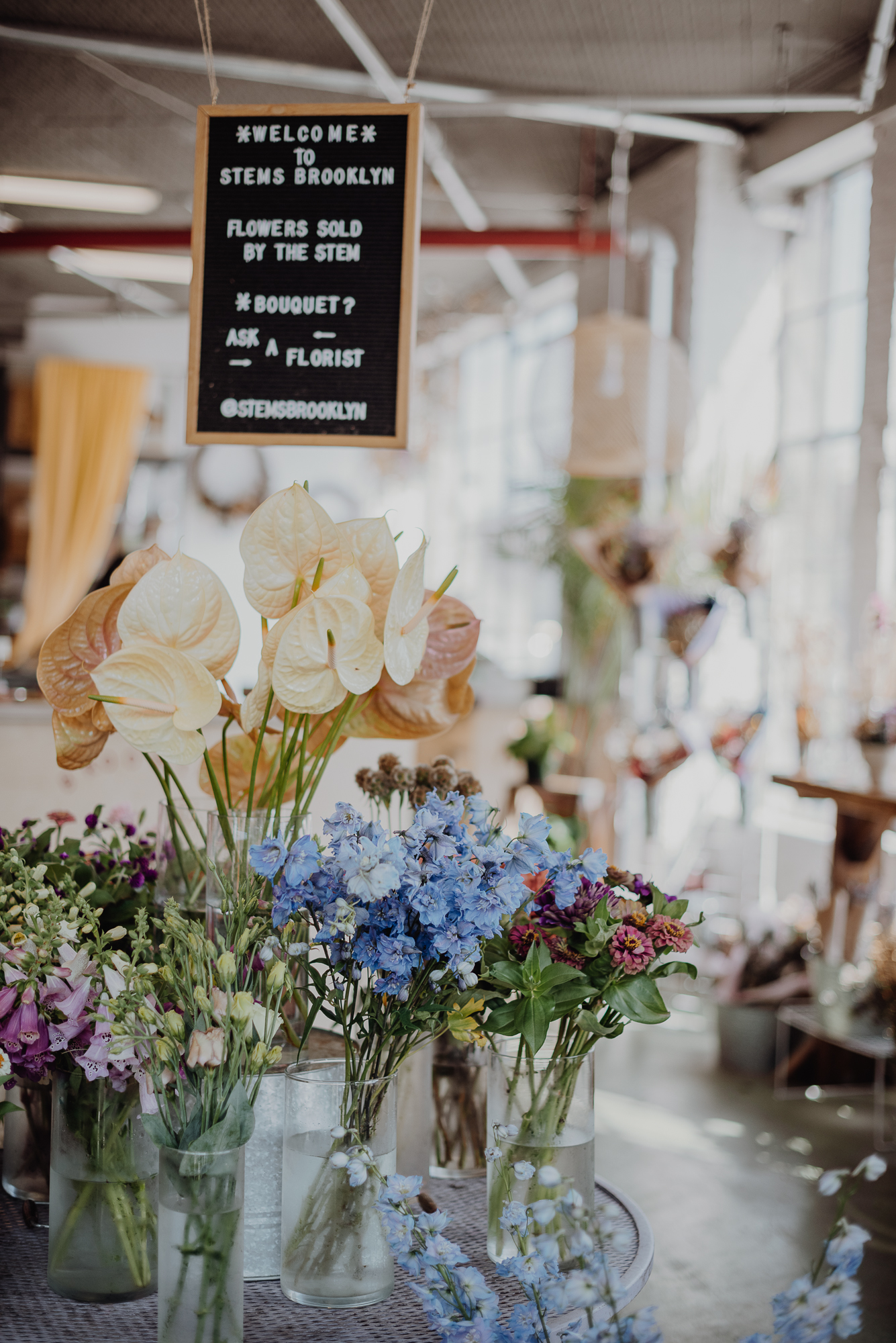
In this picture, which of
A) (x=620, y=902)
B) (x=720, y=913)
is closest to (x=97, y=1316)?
(x=620, y=902)

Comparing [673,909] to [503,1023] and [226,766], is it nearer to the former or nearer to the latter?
[503,1023]

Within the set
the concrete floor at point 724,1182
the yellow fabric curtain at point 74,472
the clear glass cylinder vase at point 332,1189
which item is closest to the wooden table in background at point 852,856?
the concrete floor at point 724,1182

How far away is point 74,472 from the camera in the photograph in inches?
326

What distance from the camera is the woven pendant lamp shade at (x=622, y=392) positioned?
177 inches

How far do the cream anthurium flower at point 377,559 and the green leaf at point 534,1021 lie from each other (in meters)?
0.35

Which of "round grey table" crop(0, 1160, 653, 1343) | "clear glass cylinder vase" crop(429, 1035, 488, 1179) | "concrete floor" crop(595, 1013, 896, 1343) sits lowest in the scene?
"concrete floor" crop(595, 1013, 896, 1343)

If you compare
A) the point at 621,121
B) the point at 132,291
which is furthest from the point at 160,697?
the point at 132,291

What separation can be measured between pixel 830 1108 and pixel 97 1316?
333 cm

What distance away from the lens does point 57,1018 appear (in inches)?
39.2

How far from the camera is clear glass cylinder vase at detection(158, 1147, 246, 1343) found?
88 centimetres

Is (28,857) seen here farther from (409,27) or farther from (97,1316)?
(409,27)

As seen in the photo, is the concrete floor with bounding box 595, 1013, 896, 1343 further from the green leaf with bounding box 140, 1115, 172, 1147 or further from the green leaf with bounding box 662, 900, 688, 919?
the green leaf with bounding box 140, 1115, 172, 1147

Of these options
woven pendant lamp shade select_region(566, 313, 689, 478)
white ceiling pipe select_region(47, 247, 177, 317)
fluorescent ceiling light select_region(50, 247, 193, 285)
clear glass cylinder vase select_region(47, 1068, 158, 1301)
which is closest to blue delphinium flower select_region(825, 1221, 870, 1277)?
clear glass cylinder vase select_region(47, 1068, 158, 1301)

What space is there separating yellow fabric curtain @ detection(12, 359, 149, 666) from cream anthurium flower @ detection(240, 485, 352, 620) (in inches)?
296
